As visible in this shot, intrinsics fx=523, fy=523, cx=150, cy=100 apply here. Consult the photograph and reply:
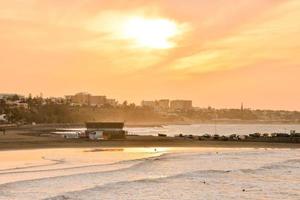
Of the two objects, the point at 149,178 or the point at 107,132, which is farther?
the point at 107,132

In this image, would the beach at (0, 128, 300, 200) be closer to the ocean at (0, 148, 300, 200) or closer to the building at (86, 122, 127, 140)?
the ocean at (0, 148, 300, 200)

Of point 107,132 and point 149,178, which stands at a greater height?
point 107,132

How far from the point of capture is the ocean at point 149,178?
27.5m

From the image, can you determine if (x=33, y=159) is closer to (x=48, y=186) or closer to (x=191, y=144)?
(x=48, y=186)

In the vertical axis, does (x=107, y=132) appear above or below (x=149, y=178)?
above

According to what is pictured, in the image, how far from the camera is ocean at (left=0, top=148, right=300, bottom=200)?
90.1ft

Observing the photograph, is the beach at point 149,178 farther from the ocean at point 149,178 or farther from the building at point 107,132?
the building at point 107,132

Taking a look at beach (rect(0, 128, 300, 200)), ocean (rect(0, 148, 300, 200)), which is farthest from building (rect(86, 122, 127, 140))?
ocean (rect(0, 148, 300, 200))

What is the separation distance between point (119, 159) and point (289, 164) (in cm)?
1569

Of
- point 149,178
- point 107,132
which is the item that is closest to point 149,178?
point 149,178

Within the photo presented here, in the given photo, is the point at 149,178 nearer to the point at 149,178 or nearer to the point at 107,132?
the point at 149,178

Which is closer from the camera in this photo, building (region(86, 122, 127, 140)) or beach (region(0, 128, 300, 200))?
beach (region(0, 128, 300, 200))

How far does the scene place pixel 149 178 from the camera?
35.0 metres

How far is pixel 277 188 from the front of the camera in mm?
29891
